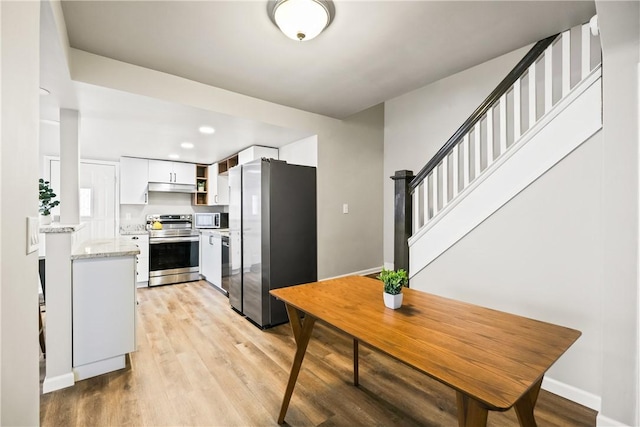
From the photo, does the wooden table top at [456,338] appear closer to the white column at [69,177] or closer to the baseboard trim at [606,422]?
the baseboard trim at [606,422]

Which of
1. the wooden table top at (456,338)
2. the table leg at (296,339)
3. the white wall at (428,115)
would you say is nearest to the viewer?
the wooden table top at (456,338)

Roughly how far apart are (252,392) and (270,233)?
4.68 ft

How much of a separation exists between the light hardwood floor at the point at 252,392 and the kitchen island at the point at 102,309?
0.45ft

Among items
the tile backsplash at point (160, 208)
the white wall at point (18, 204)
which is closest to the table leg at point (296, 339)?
the white wall at point (18, 204)

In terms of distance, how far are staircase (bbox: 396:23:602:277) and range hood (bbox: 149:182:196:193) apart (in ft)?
13.7

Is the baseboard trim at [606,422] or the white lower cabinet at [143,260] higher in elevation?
the white lower cabinet at [143,260]

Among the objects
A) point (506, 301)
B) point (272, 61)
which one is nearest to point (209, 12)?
point (272, 61)

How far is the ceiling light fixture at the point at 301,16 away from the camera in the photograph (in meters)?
1.62

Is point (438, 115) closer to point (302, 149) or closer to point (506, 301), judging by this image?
point (302, 149)

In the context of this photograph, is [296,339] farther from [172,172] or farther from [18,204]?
[172,172]

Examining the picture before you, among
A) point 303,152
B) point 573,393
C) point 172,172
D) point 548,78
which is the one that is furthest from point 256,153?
point 573,393

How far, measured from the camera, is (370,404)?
5.85ft

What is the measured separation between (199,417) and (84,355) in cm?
110

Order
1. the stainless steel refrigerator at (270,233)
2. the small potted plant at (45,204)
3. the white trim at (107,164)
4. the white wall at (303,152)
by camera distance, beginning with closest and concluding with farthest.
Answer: the small potted plant at (45,204) < the stainless steel refrigerator at (270,233) < the white wall at (303,152) < the white trim at (107,164)
